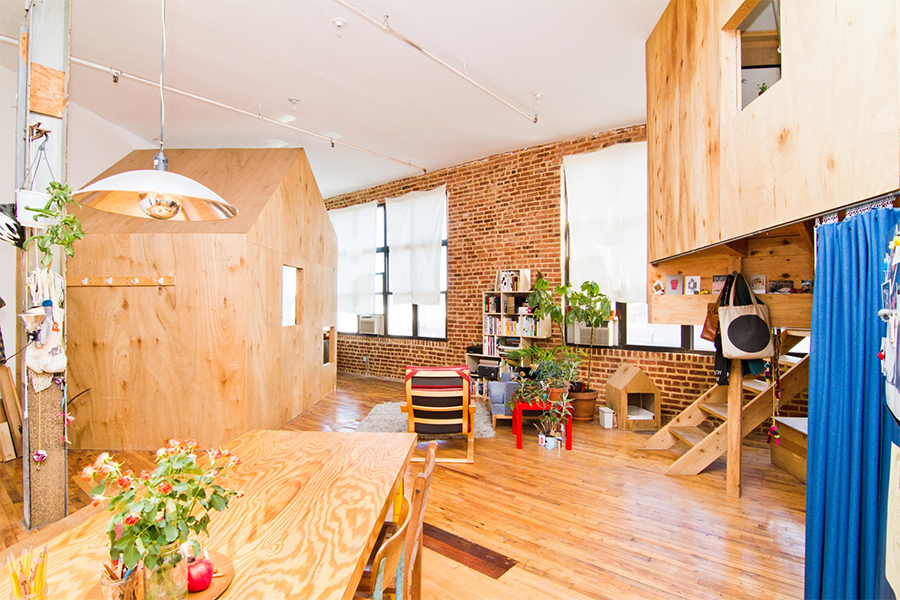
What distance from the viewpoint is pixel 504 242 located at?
7.12 meters

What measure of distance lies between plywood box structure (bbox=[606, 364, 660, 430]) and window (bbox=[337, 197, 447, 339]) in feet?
11.0

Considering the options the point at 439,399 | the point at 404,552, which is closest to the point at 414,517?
the point at 404,552

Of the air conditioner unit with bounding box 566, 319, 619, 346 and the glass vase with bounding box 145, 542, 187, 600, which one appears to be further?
the air conditioner unit with bounding box 566, 319, 619, 346

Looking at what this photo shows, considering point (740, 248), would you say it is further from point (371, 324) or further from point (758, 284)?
point (371, 324)

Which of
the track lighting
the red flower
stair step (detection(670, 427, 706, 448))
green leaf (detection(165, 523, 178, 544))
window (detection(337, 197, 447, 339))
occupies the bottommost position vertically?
stair step (detection(670, 427, 706, 448))

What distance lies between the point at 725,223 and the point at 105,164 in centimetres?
693

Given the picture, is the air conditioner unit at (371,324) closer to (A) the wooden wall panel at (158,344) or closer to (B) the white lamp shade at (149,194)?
(A) the wooden wall panel at (158,344)

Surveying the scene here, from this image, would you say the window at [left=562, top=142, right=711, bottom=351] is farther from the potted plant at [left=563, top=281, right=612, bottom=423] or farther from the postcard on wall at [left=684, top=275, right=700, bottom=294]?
the postcard on wall at [left=684, top=275, right=700, bottom=294]

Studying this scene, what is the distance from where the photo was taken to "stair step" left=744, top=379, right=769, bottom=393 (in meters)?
4.20

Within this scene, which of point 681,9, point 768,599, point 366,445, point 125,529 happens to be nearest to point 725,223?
point 681,9

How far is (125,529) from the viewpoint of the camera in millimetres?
1048

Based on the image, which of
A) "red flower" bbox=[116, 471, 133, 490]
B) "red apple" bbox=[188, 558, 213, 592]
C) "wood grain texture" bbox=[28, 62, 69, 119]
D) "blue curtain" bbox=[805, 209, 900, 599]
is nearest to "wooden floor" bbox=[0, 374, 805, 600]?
"blue curtain" bbox=[805, 209, 900, 599]

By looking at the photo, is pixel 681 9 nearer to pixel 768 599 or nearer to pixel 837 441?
pixel 837 441

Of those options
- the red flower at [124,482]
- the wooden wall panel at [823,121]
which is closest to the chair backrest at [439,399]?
the wooden wall panel at [823,121]
